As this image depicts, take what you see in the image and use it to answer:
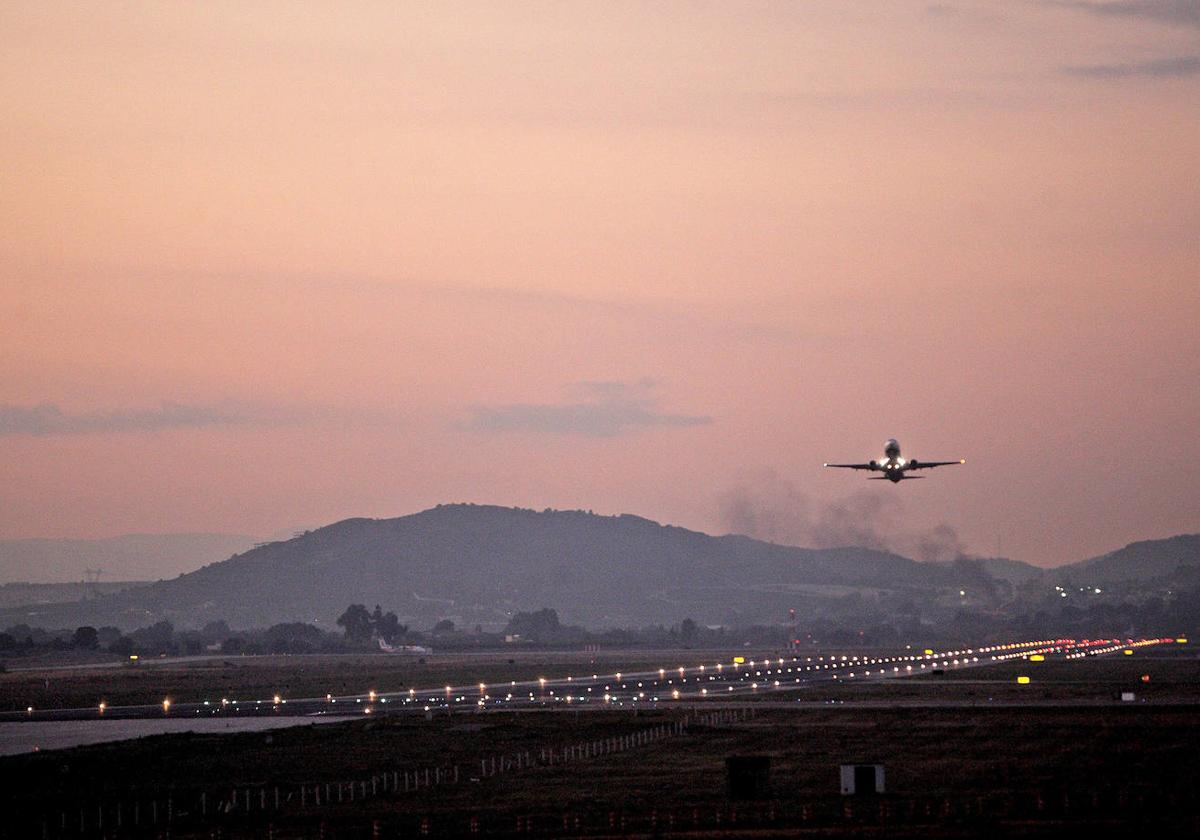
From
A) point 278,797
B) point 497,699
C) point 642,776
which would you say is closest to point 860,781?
point 642,776

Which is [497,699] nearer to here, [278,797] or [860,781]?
[278,797]

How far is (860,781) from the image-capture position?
246 ft

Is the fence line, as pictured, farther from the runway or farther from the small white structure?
the runway

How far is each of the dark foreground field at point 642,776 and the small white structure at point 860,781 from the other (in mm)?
860

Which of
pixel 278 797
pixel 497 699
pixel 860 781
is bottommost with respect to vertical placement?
pixel 278 797

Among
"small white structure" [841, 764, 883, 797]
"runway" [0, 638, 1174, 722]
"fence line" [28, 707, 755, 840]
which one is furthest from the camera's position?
"runway" [0, 638, 1174, 722]

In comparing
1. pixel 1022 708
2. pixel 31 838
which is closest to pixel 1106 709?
pixel 1022 708

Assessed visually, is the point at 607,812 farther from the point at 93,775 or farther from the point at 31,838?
the point at 93,775

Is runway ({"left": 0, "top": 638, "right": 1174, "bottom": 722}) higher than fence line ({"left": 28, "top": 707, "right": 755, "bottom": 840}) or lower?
higher

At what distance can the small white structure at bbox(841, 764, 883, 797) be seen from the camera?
74812mm

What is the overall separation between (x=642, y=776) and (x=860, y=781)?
1397 cm

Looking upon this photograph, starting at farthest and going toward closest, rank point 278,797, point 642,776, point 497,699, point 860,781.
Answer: point 497,699 → point 642,776 → point 278,797 → point 860,781

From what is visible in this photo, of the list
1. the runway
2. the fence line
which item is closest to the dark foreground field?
the fence line

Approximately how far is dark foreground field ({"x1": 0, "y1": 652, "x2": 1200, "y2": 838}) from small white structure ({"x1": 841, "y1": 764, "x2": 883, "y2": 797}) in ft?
2.82
